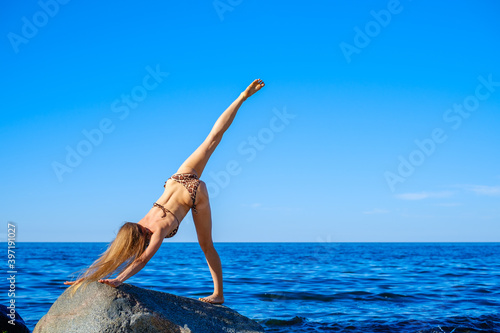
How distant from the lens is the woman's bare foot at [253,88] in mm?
6297

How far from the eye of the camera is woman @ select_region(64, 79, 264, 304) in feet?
16.6

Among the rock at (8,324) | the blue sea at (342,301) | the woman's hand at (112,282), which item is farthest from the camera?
the blue sea at (342,301)

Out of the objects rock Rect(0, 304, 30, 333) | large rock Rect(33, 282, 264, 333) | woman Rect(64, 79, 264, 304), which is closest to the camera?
large rock Rect(33, 282, 264, 333)

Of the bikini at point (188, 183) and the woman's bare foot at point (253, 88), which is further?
the woman's bare foot at point (253, 88)

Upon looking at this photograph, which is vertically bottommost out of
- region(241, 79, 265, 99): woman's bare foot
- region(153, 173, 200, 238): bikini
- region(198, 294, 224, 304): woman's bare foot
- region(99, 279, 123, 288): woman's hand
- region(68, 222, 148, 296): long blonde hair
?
region(198, 294, 224, 304): woman's bare foot

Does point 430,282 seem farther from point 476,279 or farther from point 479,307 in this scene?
point 479,307

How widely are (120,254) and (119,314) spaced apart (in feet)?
2.06

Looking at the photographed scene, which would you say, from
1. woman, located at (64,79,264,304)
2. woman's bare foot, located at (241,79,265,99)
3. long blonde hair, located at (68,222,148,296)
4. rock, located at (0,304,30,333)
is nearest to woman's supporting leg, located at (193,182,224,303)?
woman, located at (64,79,264,304)

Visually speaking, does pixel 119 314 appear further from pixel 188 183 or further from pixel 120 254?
pixel 188 183

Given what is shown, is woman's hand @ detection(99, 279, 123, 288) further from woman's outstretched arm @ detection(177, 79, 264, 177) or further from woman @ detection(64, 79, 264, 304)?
woman's outstretched arm @ detection(177, 79, 264, 177)

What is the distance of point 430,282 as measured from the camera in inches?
613

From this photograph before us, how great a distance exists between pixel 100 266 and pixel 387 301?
27.3 feet

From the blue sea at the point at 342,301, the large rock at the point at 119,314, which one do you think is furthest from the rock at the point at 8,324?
the large rock at the point at 119,314

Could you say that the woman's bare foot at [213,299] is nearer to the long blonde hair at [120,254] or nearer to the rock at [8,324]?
the long blonde hair at [120,254]
